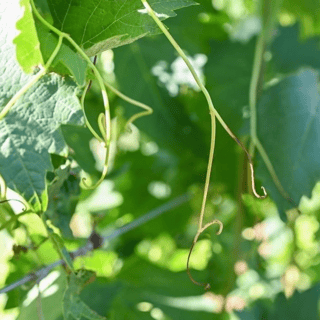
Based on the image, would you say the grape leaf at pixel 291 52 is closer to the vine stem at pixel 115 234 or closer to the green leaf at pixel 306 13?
the green leaf at pixel 306 13

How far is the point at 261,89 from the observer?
1.95ft

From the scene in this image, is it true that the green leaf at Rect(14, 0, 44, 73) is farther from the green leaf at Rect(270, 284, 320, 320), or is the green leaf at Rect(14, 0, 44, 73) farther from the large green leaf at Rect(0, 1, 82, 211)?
the green leaf at Rect(270, 284, 320, 320)

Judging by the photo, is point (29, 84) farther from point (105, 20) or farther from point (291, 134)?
point (291, 134)

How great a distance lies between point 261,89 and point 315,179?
0.47ft

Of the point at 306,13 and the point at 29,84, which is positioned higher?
the point at 29,84

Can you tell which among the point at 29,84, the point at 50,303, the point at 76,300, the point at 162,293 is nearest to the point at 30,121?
the point at 29,84

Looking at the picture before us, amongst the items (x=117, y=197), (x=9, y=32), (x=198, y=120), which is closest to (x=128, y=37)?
(x=9, y=32)

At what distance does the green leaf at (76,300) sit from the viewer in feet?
1.37

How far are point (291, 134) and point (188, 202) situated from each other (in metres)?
0.27

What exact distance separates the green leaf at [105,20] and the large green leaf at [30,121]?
0.05 meters

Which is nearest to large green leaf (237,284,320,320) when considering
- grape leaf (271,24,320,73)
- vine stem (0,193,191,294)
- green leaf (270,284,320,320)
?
green leaf (270,284,320,320)

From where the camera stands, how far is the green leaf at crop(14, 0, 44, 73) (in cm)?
33

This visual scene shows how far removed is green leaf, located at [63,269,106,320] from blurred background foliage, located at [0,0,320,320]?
2.6 inches

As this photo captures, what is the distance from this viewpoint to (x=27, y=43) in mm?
339
